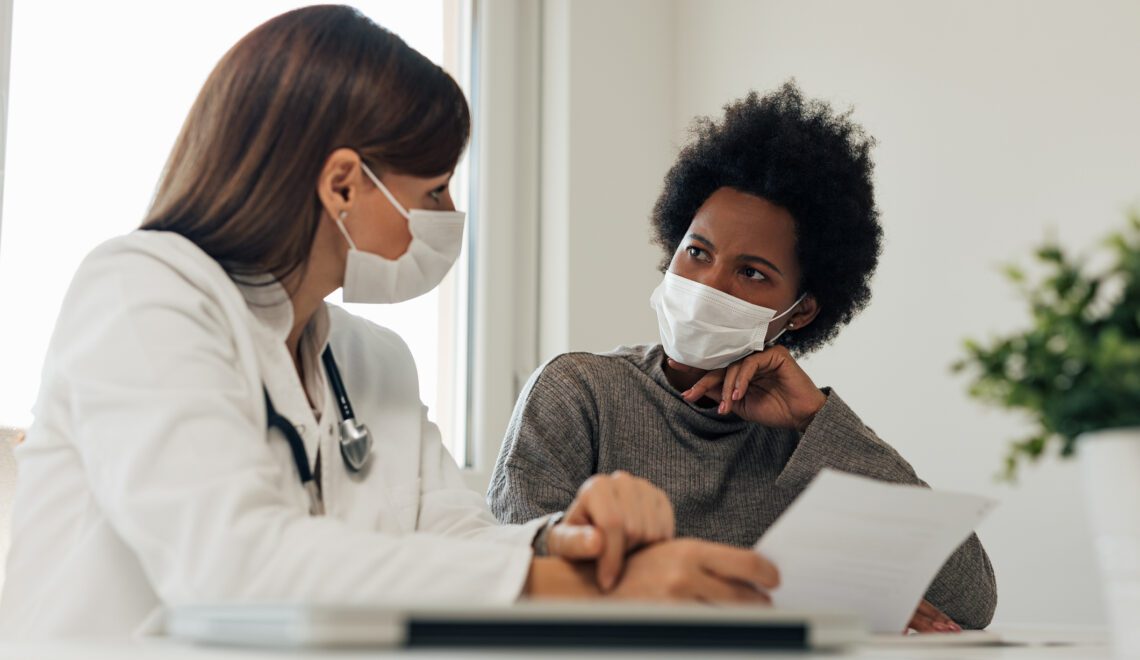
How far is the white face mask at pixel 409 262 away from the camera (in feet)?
4.23

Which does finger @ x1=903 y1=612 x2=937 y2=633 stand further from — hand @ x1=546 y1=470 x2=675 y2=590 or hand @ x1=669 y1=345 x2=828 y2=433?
hand @ x1=546 y1=470 x2=675 y2=590

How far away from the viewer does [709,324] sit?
170cm

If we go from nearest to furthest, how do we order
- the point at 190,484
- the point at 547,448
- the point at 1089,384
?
the point at 1089,384 → the point at 190,484 → the point at 547,448

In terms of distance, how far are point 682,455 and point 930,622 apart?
1.37ft

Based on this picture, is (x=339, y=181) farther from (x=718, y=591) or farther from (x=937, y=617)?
(x=937, y=617)

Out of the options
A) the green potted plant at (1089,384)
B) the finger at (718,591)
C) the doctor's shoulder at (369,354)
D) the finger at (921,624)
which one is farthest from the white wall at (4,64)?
the green potted plant at (1089,384)

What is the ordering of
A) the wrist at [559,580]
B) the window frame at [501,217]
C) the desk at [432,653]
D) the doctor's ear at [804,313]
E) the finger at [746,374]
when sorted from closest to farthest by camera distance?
the desk at [432,653] → the wrist at [559,580] → the finger at [746,374] → the doctor's ear at [804,313] → the window frame at [501,217]

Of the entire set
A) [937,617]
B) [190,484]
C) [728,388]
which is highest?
[190,484]

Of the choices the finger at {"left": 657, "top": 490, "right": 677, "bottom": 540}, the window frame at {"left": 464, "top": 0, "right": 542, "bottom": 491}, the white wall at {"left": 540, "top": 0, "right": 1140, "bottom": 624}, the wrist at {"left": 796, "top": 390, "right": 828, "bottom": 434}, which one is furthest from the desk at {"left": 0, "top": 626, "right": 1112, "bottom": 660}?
the window frame at {"left": 464, "top": 0, "right": 542, "bottom": 491}

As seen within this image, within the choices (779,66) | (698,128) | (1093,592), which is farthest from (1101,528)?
(779,66)

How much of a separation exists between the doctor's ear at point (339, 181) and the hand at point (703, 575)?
20.5 inches

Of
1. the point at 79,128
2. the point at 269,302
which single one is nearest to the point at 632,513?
the point at 269,302

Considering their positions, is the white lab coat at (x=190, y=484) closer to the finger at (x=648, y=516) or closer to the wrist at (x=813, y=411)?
the finger at (x=648, y=516)

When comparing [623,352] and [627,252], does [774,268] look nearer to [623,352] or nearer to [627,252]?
[623,352]
